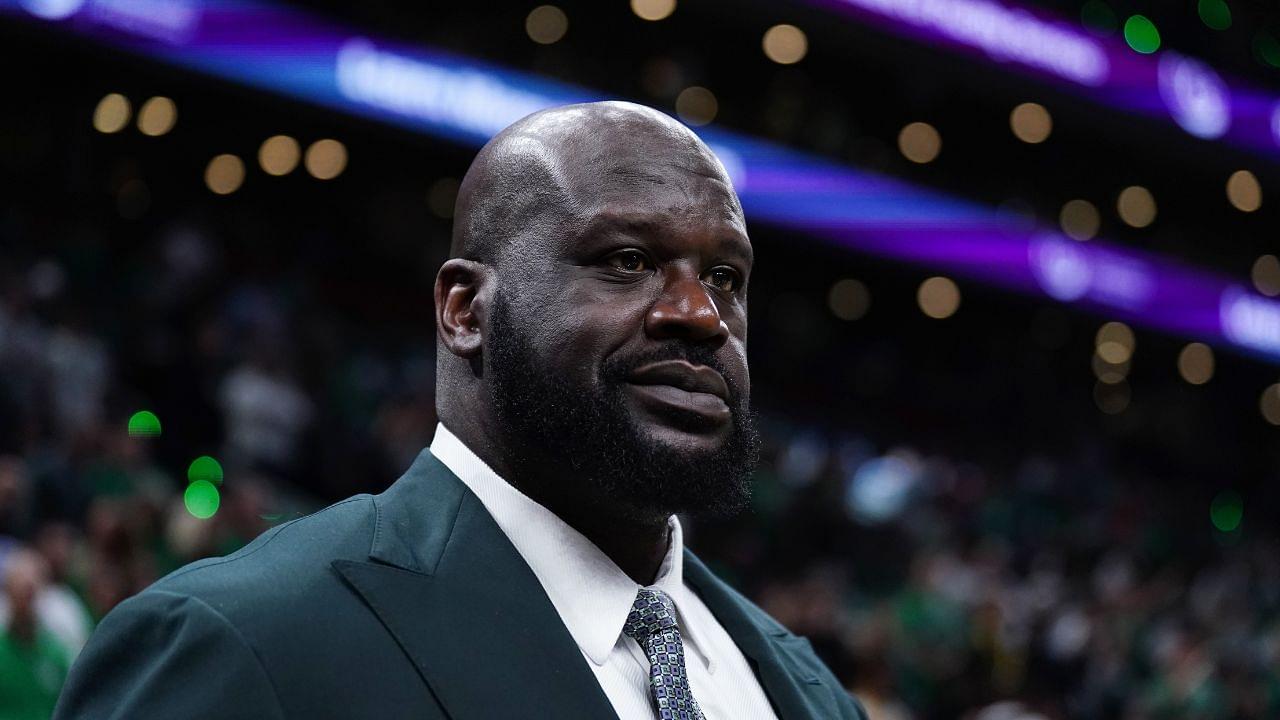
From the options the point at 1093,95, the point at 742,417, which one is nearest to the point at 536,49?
the point at 1093,95

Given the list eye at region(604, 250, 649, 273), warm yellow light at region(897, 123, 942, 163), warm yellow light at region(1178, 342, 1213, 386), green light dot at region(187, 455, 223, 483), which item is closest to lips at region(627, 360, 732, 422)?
eye at region(604, 250, 649, 273)

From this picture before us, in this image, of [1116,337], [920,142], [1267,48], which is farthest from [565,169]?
[1116,337]

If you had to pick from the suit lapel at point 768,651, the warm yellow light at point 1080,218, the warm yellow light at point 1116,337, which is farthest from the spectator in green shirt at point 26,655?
the warm yellow light at point 1116,337

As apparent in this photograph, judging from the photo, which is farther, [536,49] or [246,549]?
[536,49]

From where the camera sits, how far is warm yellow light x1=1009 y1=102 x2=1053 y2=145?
16.5 m

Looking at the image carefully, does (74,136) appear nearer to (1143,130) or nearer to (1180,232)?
(1143,130)

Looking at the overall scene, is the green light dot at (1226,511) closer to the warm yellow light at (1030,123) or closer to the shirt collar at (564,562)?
the warm yellow light at (1030,123)

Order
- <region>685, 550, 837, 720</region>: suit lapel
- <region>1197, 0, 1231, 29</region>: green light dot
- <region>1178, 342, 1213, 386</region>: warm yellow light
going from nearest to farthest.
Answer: <region>685, 550, 837, 720</region>: suit lapel < <region>1197, 0, 1231, 29</region>: green light dot < <region>1178, 342, 1213, 386</region>: warm yellow light

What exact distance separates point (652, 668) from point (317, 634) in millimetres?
429

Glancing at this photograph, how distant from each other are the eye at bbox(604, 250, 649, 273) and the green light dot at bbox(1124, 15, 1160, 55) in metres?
14.9

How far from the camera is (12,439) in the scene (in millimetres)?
7285

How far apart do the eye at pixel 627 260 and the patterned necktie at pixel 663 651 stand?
40 centimetres

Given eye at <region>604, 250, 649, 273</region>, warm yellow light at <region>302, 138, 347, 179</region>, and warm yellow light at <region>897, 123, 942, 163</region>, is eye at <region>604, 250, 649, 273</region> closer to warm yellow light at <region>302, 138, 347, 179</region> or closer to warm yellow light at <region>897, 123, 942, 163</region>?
warm yellow light at <region>302, 138, 347, 179</region>

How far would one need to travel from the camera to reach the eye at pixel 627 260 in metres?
1.86
